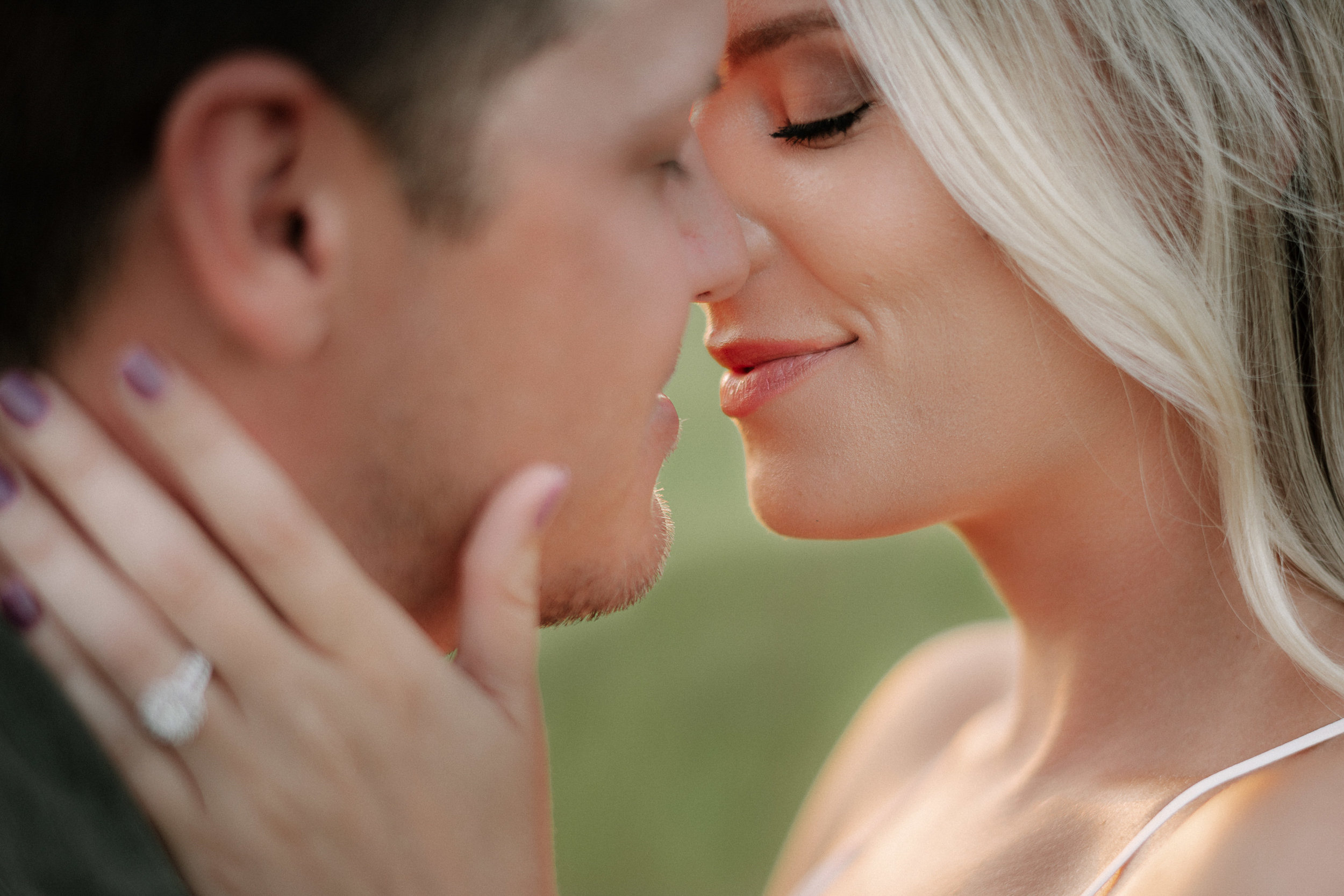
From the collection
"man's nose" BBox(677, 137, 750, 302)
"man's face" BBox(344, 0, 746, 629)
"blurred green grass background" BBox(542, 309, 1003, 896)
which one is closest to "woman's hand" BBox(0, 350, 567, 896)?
"man's face" BBox(344, 0, 746, 629)

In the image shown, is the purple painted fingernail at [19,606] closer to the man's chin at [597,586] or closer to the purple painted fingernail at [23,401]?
the purple painted fingernail at [23,401]

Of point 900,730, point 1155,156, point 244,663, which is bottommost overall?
point 900,730

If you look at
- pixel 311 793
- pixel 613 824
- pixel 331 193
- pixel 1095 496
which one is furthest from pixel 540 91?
pixel 613 824

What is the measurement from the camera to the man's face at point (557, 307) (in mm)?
860

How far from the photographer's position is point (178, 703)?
2.57ft

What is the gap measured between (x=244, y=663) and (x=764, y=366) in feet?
2.34

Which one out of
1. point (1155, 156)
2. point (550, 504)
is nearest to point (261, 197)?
point (550, 504)

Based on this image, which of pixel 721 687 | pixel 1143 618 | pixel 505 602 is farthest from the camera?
Result: pixel 721 687

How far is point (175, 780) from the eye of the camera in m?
0.80

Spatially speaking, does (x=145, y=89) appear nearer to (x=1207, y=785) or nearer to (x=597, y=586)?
(x=597, y=586)

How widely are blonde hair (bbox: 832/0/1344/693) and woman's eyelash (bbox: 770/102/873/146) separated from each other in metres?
0.05

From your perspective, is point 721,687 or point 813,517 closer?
point 813,517

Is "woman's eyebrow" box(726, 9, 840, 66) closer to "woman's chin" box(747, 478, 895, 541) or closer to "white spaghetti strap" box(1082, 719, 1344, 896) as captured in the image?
"woman's chin" box(747, 478, 895, 541)

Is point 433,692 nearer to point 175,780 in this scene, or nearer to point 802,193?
point 175,780
